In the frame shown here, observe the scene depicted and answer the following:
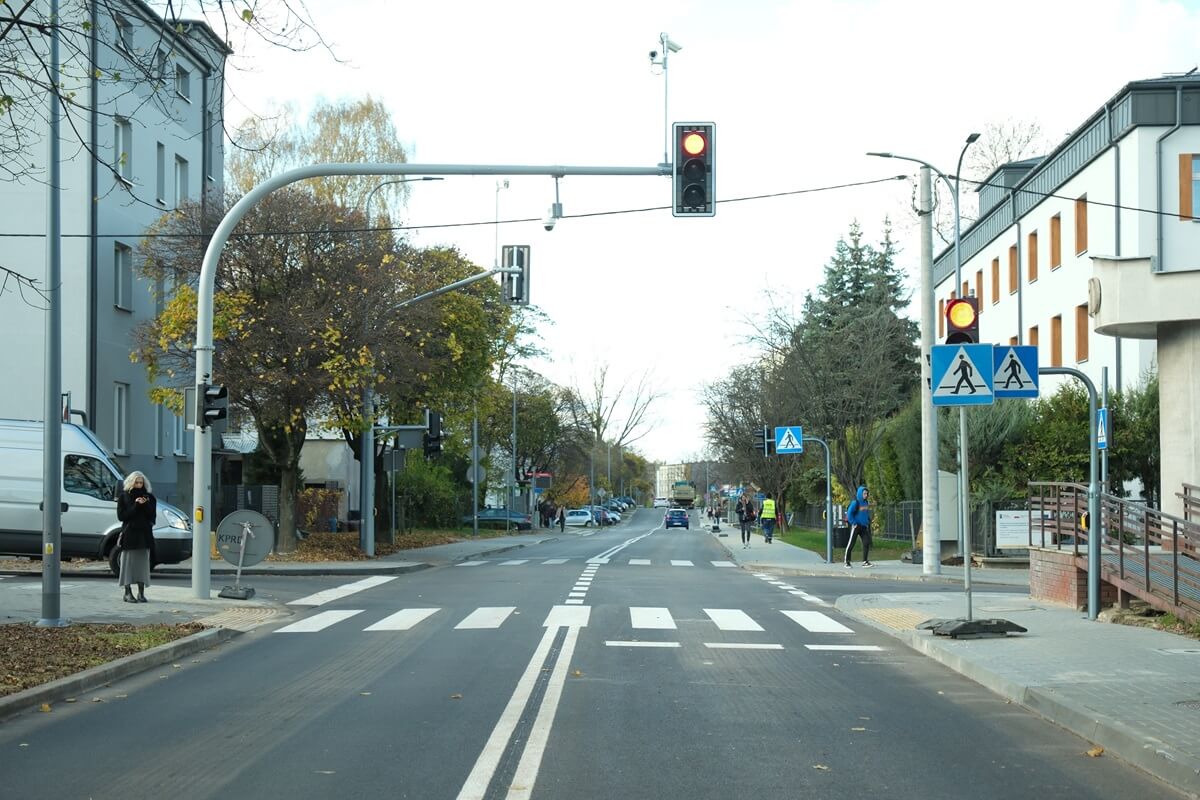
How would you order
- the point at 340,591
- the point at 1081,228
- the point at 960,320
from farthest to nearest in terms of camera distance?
the point at 1081,228
the point at 340,591
the point at 960,320

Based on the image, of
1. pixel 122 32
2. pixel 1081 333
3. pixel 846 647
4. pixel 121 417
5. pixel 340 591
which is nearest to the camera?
pixel 122 32

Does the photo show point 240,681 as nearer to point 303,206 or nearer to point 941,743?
point 941,743

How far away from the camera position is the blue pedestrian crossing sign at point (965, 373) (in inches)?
532

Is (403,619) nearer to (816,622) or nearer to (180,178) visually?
(816,622)

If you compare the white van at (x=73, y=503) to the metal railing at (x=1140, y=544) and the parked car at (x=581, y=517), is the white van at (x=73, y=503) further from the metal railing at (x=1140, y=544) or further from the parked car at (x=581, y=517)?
the parked car at (x=581, y=517)

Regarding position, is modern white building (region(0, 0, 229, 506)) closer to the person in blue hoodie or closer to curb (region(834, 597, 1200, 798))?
the person in blue hoodie

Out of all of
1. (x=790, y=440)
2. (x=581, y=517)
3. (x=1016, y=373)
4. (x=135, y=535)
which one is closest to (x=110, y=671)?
(x=135, y=535)

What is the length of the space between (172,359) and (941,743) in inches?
957

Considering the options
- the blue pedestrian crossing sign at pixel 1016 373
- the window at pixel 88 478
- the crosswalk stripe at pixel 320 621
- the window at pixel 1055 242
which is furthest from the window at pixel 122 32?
the window at pixel 1055 242

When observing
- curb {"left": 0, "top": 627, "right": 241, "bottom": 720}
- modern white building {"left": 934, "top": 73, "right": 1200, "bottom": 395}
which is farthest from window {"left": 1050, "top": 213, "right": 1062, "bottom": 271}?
curb {"left": 0, "top": 627, "right": 241, "bottom": 720}

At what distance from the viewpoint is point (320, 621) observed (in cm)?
1616

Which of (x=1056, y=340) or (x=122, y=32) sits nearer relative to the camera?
(x=122, y=32)

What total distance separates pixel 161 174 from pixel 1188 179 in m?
→ 27.8

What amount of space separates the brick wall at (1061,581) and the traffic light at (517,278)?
13745 mm
